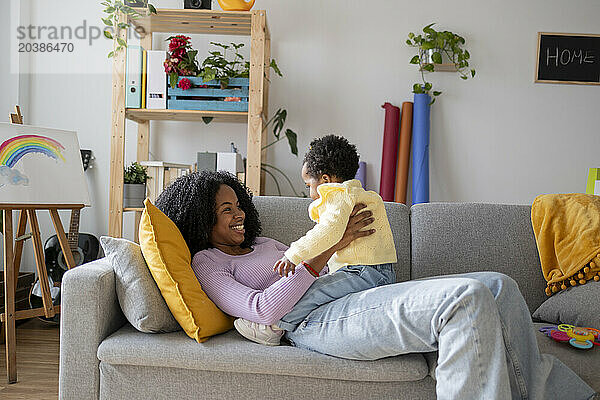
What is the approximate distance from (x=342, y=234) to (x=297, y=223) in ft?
1.66

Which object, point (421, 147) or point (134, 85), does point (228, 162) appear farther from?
point (421, 147)

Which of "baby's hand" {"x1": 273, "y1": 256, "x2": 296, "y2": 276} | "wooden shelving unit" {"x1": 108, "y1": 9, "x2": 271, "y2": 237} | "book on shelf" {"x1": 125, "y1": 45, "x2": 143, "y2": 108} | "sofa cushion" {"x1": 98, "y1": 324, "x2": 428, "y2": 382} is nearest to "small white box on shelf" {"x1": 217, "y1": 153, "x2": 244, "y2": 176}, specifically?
"wooden shelving unit" {"x1": 108, "y1": 9, "x2": 271, "y2": 237}

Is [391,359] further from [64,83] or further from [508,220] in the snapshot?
[64,83]

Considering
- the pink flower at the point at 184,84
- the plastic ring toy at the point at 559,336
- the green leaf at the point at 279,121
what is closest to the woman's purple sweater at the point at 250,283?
the plastic ring toy at the point at 559,336

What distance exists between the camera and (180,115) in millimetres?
3270

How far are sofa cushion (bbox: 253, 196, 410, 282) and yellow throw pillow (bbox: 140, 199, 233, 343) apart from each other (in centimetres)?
51

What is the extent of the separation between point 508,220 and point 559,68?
65.7 inches

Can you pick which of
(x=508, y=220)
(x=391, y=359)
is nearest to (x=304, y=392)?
(x=391, y=359)

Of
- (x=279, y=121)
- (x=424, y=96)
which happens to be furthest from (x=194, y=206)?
(x=424, y=96)

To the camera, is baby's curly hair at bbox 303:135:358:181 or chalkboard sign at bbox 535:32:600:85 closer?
baby's curly hair at bbox 303:135:358:181

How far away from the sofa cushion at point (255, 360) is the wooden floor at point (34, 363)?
0.82 m

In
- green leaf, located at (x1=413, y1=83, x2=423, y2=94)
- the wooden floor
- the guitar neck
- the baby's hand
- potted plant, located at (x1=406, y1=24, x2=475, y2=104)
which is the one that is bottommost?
the wooden floor

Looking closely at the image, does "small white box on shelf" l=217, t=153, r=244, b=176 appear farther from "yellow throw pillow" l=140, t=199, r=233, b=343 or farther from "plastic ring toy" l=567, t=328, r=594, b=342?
"plastic ring toy" l=567, t=328, r=594, b=342

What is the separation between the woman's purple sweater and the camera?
1737mm
